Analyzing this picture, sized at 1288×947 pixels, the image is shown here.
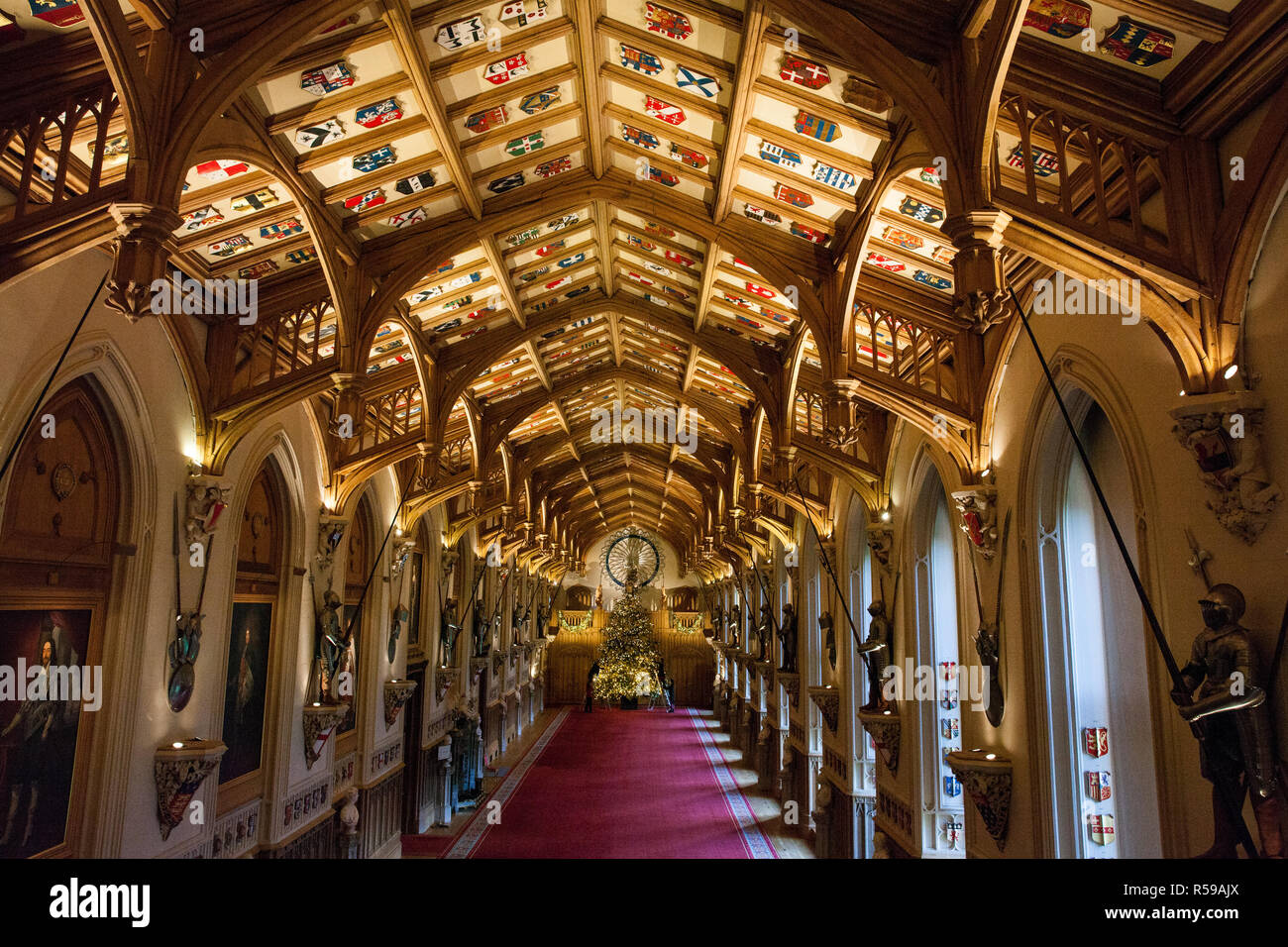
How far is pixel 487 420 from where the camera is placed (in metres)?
14.8

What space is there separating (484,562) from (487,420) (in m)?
4.52

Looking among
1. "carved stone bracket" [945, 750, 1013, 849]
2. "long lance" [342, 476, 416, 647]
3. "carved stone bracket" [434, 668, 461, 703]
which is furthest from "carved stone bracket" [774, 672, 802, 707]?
"carved stone bracket" [945, 750, 1013, 849]

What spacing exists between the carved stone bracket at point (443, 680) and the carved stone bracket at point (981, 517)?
10777 millimetres

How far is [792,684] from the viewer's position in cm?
1427

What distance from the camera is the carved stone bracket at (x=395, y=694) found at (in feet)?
39.0

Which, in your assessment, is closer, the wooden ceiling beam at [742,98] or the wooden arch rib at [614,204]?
the wooden ceiling beam at [742,98]

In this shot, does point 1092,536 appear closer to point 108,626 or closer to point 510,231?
point 510,231

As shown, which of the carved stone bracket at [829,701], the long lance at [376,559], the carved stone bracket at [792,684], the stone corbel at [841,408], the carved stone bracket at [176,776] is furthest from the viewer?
the carved stone bracket at [792,684]

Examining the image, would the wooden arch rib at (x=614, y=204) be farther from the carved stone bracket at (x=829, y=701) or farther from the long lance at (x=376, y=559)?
the carved stone bracket at (x=829, y=701)

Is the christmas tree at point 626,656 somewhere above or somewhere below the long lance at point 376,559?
below

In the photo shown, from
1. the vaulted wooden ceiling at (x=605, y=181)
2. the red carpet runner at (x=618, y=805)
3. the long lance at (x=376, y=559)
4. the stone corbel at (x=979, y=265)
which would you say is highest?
the vaulted wooden ceiling at (x=605, y=181)

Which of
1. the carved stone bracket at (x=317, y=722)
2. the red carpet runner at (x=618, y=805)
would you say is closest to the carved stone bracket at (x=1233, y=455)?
the carved stone bracket at (x=317, y=722)

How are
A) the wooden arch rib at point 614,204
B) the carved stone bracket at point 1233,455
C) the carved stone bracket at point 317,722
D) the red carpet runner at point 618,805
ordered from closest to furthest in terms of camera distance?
the carved stone bracket at point 1233,455, the wooden arch rib at point 614,204, the carved stone bracket at point 317,722, the red carpet runner at point 618,805
